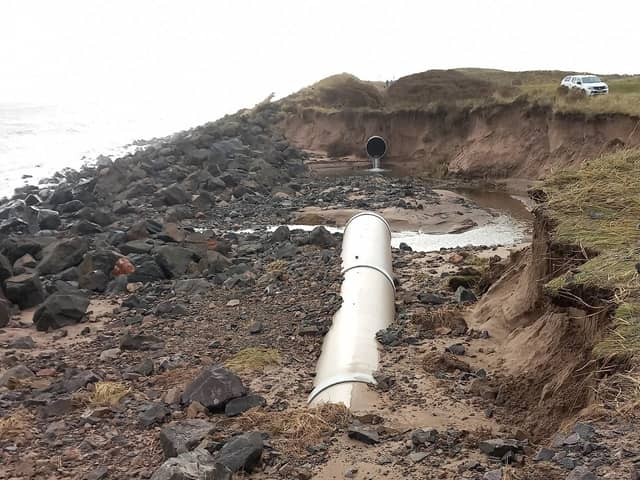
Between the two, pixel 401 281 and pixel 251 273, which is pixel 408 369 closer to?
pixel 401 281

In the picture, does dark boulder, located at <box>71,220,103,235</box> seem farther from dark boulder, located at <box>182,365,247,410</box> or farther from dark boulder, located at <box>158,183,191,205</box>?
dark boulder, located at <box>182,365,247,410</box>

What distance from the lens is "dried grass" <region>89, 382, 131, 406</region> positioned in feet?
25.0

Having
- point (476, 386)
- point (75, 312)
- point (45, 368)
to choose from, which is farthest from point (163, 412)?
point (75, 312)

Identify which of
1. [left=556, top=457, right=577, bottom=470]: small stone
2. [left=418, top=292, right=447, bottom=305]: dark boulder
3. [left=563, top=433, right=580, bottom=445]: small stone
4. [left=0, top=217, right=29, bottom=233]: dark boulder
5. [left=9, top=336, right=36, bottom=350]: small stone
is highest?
[left=563, top=433, right=580, bottom=445]: small stone

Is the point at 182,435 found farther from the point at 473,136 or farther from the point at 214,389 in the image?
the point at 473,136

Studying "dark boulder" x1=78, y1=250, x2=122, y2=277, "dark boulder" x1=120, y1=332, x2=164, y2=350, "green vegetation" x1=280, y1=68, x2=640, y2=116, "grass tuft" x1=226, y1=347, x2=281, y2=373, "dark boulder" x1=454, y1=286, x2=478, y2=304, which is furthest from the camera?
"green vegetation" x1=280, y1=68, x2=640, y2=116

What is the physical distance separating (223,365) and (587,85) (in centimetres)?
2609

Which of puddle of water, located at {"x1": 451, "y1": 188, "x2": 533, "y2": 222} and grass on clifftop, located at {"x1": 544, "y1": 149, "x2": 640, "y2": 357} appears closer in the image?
grass on clifftop, located at {"x1": 544, "y1": 149, "x2": 640, "y2": 357}

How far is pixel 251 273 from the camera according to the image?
503 inches

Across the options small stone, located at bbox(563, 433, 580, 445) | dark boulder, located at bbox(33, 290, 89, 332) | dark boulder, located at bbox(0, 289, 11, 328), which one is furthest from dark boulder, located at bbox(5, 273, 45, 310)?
small stone, located at bbox(563, 433, 580, 445)

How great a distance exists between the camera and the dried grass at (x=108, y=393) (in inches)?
300

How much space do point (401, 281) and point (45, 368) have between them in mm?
6350

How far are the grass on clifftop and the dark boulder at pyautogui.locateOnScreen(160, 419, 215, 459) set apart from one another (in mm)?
3919

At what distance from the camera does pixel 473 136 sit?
32.8 metres
